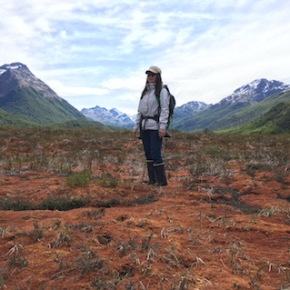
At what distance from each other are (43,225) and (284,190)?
15.5 ft

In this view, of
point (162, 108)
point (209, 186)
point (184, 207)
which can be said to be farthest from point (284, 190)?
point (162, 108)

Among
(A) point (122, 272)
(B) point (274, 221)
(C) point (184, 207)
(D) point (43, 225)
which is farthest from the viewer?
(C) point (184, 207)

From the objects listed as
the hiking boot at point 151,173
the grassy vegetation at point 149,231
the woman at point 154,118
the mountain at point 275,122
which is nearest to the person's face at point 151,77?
the woman at point 154,118

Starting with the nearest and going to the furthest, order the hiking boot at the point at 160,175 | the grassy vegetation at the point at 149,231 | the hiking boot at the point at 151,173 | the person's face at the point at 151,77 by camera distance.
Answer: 1. the grassy vegetation at the point at 149,231
2. the person's face at the point at 151,77
3. the hiking boot at the point at 160,175
4. the hiking boot at the point at 151,173

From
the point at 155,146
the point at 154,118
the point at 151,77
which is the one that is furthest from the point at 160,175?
the point at 151,77

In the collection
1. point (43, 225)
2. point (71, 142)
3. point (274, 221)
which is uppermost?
point (71, 142)

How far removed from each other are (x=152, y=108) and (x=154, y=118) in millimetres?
226

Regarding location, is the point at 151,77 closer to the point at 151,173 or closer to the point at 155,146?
the point at 155,146

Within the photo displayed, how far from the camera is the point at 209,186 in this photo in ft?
20.2

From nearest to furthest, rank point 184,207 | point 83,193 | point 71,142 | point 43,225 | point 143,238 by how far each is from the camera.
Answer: point 143,238 → point 43,225 → point 184,207 → point 83,193 → point 71,142

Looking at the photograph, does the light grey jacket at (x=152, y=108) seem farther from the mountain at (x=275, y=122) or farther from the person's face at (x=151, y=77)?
the mountain at (x=275, y=122)

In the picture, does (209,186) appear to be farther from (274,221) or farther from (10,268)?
(10,268)

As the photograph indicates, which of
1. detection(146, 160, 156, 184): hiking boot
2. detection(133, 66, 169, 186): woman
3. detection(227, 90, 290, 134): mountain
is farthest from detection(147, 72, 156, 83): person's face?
detection(227, 90, 290, 134): mountain

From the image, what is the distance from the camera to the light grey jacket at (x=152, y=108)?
6.07 metres
